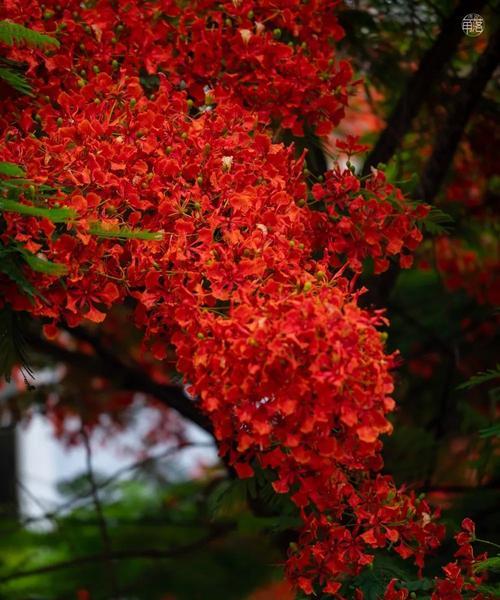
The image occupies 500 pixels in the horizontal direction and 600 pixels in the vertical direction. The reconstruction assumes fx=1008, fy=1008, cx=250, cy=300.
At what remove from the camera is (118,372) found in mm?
4281

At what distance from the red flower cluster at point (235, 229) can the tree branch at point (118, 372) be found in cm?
110

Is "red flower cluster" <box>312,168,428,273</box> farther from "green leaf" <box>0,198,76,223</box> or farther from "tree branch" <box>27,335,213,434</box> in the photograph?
"tree branch" <box>27,335,213,434</box>

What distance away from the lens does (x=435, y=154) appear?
146 inches

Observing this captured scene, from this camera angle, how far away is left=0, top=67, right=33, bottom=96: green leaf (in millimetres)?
2641

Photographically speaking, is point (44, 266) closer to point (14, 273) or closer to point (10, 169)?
point (14, 273)

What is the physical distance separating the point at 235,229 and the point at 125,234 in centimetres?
27

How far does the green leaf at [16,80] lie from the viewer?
2.64m

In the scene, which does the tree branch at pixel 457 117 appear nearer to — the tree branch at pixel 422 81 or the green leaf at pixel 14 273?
the tree branch at pixel 422 81

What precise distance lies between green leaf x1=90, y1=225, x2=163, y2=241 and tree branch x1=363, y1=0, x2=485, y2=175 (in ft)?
4.75

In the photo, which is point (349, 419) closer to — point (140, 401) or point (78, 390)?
point (78, 390)

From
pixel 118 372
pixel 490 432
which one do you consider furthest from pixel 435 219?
pixel 118 372

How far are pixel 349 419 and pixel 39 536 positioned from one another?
11.5ft

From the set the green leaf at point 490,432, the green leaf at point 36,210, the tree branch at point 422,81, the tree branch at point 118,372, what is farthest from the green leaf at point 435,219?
the tree branch at point 118,372

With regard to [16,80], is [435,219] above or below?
below
